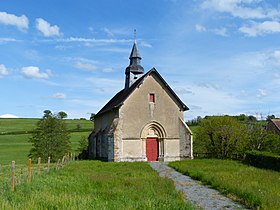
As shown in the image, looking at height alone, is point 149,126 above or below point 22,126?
below

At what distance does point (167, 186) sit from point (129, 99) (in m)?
20.4

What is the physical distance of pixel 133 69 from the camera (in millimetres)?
40188

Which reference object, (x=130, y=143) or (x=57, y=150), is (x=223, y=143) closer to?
(x=130, y=143)

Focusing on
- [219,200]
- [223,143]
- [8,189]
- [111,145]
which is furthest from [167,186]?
[223,143]

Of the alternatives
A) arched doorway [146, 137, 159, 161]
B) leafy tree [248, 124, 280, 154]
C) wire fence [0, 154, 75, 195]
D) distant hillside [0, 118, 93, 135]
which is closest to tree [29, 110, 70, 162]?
arched doorway [146, 137, 159, 161]

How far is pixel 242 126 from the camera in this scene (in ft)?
118

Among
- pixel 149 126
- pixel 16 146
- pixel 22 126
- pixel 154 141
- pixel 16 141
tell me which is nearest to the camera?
pixel 149 126

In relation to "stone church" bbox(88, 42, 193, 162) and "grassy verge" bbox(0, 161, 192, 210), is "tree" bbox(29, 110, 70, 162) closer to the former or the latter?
"stone church" bbox(88, 42, 193, 162)

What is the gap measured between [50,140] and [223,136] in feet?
71.7

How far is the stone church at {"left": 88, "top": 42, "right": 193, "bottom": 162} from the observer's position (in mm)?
32656

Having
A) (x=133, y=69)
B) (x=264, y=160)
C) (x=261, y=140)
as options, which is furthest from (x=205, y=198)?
(x=133, y=69)

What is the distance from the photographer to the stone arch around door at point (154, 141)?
3366 cm

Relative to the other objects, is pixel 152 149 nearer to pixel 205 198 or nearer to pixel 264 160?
pixel 264 160

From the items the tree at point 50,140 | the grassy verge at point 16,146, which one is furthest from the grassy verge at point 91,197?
the grassy verge at point 16,146
